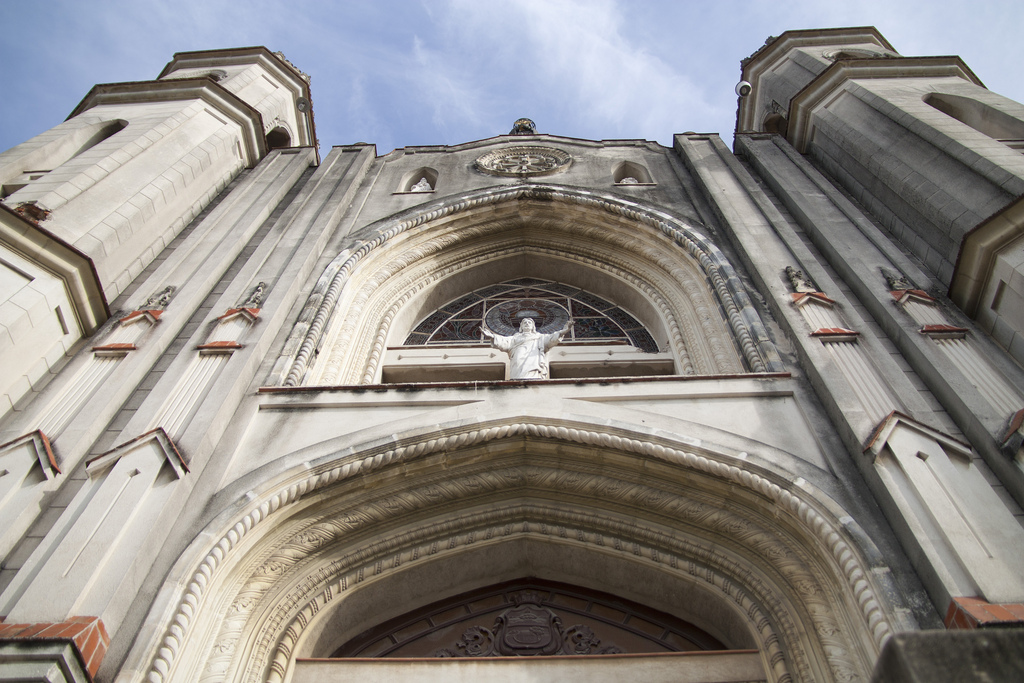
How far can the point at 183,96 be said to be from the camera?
12.4 meters

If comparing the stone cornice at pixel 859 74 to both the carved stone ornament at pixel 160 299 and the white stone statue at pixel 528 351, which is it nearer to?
the white stone statue at pixel 528 351

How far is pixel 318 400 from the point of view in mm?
6625

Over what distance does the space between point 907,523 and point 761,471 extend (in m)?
1.07

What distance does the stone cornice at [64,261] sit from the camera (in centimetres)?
686

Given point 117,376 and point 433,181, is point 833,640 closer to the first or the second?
point 117,376

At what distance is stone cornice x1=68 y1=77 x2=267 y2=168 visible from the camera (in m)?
12.4

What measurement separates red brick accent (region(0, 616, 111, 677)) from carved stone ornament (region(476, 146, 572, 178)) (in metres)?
10.2

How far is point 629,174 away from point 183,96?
793cm

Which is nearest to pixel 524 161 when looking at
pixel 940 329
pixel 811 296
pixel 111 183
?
pixel 111 183

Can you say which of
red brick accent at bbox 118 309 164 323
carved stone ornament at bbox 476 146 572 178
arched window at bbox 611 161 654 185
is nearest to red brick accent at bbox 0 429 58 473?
red brick accent at bbox 118 309 164 323

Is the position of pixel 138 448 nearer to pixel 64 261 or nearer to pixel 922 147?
pixel 64 261

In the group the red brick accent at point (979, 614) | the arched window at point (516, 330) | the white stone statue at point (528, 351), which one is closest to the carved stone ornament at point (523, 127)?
the arched window at point (516, 330)

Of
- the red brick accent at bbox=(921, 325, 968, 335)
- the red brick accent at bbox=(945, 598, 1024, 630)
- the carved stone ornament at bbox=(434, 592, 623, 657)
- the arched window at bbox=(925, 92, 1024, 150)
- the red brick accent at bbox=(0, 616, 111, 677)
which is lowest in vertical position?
the red brick accent at bbox=(0, 616, 111, 677)

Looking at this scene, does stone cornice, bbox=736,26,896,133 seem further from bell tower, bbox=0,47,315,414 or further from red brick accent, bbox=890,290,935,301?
bell tower, bbox=0,47,315,414
